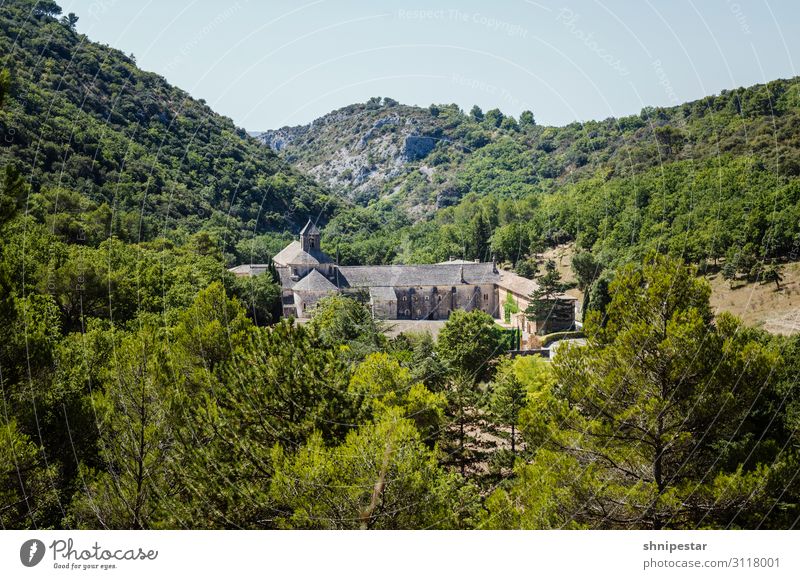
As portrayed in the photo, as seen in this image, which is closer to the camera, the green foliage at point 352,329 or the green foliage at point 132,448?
the green foliage at point 132,448

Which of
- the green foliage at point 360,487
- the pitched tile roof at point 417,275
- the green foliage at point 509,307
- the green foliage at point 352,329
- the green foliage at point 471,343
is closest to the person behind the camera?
the green foliage at point 360,487

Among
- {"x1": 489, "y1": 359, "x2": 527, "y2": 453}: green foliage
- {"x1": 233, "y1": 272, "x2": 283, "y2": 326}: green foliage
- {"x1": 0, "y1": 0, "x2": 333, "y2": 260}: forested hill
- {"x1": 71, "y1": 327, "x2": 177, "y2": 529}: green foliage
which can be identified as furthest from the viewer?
{"x1": 0, "y1": 0, "x2": 333, "y2": 260}: forested hill

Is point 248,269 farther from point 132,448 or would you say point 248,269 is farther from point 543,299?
point 132,448

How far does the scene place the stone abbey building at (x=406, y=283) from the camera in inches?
2532

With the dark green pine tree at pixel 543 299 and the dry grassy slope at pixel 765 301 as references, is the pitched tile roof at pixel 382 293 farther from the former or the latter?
the dry grassy slope at pixel 765 301

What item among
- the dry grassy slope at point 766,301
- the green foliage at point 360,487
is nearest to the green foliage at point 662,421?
the green foliage at point 360,487

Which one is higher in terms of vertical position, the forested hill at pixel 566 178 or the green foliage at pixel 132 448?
the forested hill at pixel 566 178

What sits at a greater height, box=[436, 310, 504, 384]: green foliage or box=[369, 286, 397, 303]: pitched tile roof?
box=[369, 286, 397, 303]: pitched tile roof

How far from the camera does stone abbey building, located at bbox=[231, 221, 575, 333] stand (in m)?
64.3

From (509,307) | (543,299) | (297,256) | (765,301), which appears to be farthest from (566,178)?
(765,301)

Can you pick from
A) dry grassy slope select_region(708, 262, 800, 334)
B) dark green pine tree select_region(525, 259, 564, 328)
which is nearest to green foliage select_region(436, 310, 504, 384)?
dark green pine tree select_region(525, 259, 564, 328)

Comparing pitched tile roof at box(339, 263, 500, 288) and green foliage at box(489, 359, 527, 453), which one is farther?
pitched tile roof at box(339, 263, 500, 288)

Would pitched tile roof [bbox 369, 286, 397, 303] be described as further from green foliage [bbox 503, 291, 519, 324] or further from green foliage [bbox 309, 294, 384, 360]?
green foliage [bbox 309, 294, 384, 360]

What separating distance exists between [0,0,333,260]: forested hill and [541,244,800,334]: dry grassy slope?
42.8 m
